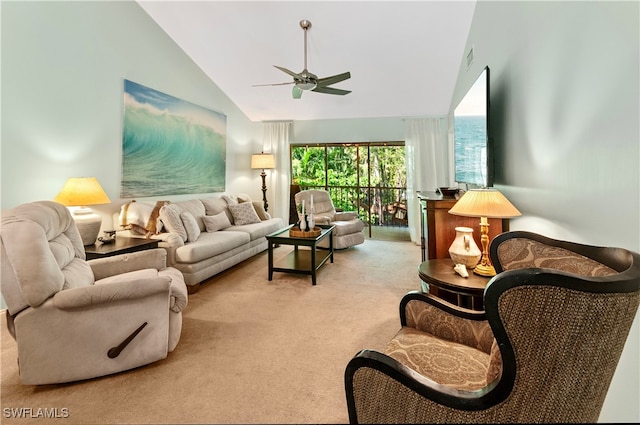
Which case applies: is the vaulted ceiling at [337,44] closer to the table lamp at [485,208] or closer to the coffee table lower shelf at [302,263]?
the table lamp at [485,208]

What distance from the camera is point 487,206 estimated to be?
5.98ft

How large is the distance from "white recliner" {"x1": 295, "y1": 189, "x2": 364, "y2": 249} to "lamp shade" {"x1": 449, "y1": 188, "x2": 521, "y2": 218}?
2.82 m

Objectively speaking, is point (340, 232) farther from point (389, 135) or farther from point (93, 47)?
point (93, 47)

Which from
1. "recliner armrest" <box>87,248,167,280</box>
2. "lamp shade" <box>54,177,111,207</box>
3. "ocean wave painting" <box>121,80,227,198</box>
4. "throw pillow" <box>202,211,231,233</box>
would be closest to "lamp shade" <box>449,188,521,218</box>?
"recliner armrest" <box>87,248,167,280</box>

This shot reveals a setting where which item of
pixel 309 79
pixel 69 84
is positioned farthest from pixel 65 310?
pixel 309 79

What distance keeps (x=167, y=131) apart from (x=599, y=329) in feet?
15.7

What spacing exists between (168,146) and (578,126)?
4526 mm

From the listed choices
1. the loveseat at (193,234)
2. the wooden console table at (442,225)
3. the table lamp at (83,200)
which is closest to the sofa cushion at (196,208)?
the loveseat at (193,234)

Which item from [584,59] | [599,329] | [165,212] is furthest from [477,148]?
[165,212]

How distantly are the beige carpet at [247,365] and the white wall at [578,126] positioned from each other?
4.26 feet

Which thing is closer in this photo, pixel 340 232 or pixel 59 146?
pixel 59 146

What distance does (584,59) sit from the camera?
1339mm

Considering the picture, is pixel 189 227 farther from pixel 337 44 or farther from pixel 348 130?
pixel 348 130

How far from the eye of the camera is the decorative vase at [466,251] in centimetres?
197
